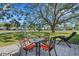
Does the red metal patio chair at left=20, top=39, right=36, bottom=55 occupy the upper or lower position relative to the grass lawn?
lower

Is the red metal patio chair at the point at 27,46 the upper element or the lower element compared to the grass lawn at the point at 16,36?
lower

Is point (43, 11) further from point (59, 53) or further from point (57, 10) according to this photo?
point (59, 53)

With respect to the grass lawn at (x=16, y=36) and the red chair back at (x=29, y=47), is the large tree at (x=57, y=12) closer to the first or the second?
the grass lawn at (x=16, y=36)

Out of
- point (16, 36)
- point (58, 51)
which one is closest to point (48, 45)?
point (58, 51)

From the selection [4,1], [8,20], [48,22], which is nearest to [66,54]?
[48,22]

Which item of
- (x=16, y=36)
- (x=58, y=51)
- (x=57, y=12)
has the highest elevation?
(x=57, y=12)

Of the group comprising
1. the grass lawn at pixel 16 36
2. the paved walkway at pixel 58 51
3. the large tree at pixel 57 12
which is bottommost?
the paved walkway at pixel 58 51

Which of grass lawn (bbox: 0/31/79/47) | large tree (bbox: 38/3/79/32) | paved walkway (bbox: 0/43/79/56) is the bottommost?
paved walkway (bbox: 0/43/79/56)

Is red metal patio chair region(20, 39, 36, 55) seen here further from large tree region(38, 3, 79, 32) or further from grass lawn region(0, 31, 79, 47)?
large tree region(38, 3, 79, 32)

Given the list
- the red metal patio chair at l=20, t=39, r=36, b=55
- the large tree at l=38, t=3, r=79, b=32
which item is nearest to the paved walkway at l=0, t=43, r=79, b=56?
the red metal patio chair at l=20, t=39, r=36, b=55

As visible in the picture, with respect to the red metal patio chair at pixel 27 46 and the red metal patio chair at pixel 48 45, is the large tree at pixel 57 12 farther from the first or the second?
the red metal patio chair at pixel 27 46

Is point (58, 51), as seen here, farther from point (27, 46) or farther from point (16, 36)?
point (16, 36)

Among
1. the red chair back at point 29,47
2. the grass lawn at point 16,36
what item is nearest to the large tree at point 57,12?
the grass lawn at point 16,36

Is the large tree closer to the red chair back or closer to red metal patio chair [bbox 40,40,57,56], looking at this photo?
red metal patio chair [bbox 40,40,57,56]
